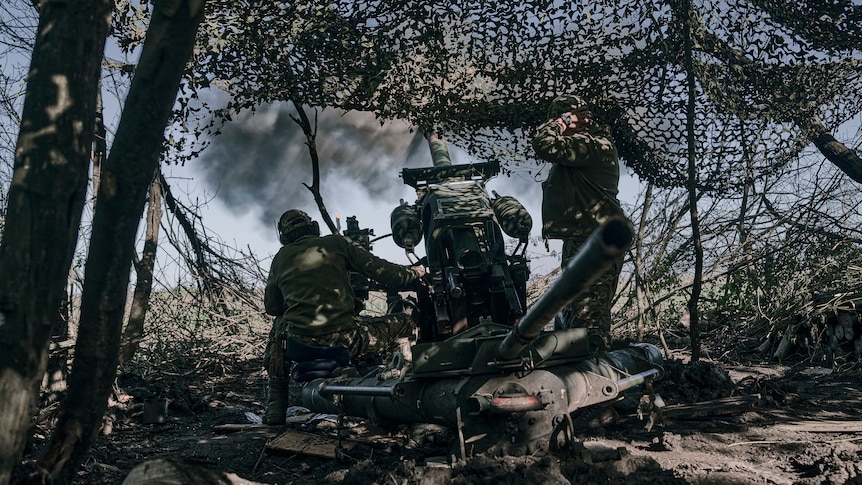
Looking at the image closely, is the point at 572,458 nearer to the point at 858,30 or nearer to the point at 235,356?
the point at 858,30

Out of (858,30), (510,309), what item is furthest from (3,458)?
(858,30)

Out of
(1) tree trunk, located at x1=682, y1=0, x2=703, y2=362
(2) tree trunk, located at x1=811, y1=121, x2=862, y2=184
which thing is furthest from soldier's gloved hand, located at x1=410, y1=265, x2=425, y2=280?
(2) tree trunk, located at x1=811, y1=121, x2=862, y2=184

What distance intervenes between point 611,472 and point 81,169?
2795 mm

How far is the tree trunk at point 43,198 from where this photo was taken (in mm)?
2812

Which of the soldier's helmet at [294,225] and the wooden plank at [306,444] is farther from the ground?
the soldier's helmet at [294,225]

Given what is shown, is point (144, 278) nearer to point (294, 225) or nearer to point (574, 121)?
point (294, 225)

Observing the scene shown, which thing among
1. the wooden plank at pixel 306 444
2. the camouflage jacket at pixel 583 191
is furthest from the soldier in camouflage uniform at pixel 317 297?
the camouflage jacket at pixel 583 191

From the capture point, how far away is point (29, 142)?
9.53 ft

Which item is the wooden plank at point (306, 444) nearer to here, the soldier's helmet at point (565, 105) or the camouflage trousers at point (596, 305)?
the camouflage trousers at point (596, 305)

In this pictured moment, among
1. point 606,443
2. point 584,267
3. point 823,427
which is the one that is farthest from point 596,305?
point 584,267

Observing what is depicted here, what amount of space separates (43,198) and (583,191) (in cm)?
472

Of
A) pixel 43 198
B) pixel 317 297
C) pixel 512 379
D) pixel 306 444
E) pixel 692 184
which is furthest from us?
pixel 692 184

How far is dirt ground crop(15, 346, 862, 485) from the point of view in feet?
12.0

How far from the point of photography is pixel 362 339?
6.54 metres
